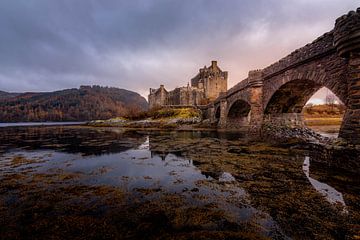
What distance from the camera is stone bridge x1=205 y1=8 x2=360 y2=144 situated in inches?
294

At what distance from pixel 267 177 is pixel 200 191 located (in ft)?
9.48

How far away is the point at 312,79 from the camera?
35.5 ft

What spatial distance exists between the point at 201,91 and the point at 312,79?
190ft

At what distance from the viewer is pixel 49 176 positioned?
24.5ft

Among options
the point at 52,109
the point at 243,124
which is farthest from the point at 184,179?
the point at 52,109

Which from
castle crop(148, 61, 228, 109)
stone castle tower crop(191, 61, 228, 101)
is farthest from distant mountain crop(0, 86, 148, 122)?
stone castle tower crop(191, 61, 228, 101)

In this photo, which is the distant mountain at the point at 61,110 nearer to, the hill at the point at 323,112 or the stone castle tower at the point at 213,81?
the stone castle tower at the point at 213,81

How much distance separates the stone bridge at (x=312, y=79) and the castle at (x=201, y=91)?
41064mm

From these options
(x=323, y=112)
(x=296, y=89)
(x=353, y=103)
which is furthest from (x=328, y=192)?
(x=323, y=112)

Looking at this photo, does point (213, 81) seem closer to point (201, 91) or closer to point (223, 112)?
point (201, 91)

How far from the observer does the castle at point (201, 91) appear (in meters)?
65.3

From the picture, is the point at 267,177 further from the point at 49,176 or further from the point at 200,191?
the point at 49,176

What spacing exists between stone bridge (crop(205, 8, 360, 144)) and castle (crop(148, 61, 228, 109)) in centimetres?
Answer: 4106

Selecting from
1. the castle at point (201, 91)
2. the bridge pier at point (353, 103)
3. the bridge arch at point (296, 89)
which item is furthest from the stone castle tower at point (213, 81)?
the bridge pier at point (353, 103)
